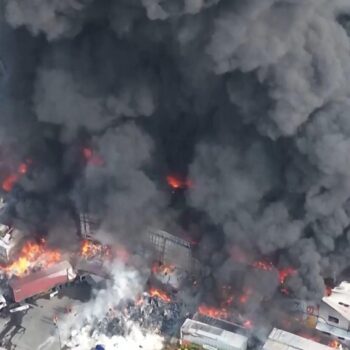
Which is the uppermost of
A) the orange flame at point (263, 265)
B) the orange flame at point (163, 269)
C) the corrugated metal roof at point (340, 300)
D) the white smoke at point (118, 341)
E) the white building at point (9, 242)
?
the white building at point (9, 242)

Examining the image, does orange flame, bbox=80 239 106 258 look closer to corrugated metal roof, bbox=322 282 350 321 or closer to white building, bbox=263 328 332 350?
white building, bbox=263 328 332 350

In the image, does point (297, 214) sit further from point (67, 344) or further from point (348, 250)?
point (67, 344)

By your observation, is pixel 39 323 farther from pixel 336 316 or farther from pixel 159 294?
pixel 336 316

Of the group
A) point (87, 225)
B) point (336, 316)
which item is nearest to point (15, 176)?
point (87, 225)

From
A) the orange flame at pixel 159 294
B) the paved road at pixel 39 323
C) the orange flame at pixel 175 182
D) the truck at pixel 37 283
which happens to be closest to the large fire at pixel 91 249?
the truck at pixel 37 283

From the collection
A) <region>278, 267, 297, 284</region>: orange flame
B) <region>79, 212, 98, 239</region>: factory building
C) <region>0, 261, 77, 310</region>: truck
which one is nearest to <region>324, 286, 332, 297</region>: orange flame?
<region>278, 267, 297, 284</region>: orange flame

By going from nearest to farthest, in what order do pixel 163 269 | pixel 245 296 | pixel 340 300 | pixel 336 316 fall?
pixel 336 316
pixel 340 300
pixel 245 296
pixel 163 269

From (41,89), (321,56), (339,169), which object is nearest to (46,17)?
(41,89)

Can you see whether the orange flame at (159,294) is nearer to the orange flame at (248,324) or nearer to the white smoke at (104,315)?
the white smoke at (104,315)
